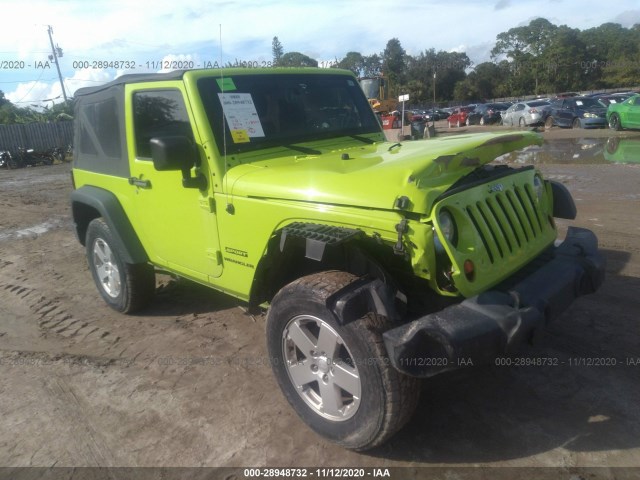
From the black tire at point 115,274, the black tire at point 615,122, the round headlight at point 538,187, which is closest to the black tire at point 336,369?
the round headlight at point 538,187

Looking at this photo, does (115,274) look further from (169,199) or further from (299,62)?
(299,62)

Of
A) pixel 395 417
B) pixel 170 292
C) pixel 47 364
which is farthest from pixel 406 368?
pixel 170 292

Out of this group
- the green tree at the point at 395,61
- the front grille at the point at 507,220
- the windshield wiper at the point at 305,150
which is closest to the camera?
the front grille at the point at 507,220

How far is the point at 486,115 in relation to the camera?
31.0 metres

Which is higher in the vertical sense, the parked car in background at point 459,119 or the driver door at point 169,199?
the driver door at point 169,199

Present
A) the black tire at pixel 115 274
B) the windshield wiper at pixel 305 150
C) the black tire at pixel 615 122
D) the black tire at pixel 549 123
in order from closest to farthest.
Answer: the windshield wiper at pixel 305 150 < the black tire at pixel 115 274 < the black tire at pixel 615 122 < the black tire at pixel 549 123

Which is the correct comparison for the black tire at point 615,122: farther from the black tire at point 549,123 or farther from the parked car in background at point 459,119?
the parked car in background at point 459,119

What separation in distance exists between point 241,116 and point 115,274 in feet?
7.43

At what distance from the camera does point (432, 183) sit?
8.71ft

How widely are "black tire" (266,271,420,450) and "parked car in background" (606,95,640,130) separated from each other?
18750 millimetres

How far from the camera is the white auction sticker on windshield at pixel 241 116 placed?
360cm

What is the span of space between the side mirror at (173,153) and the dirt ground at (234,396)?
154cm

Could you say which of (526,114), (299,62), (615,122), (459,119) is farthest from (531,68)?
(299,62)

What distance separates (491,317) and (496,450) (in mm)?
864
